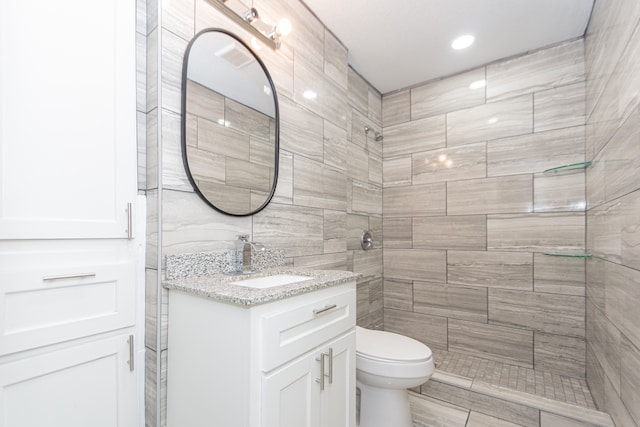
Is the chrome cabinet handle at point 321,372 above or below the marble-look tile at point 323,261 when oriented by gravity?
below

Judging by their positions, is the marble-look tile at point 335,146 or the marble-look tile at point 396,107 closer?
the marble-look tile at point 335,146

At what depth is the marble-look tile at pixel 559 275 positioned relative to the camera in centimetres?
212

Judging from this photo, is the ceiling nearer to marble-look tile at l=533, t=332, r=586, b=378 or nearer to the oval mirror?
the oval mirror

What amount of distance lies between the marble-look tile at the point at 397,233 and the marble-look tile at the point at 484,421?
1267 millimetres

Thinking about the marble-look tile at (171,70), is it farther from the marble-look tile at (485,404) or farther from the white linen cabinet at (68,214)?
the marble-look tile at (485,404)

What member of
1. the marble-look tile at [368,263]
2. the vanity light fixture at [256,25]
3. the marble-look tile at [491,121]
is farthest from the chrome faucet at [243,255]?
the marble-look tile at [491,121]

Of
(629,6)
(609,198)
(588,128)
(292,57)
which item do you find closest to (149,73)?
(292,57)

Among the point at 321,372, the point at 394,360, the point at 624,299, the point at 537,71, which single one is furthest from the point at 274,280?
the point at 537,71

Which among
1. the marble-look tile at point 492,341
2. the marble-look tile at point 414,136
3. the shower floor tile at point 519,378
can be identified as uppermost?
the marble-look tile at point 414,136

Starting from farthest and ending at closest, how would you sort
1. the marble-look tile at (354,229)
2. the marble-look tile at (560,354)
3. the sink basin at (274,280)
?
the marble-look tile at (354,229), the marble-look tile at (560,354), the sink basin at (274,280)

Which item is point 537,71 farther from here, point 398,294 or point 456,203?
point 398,294

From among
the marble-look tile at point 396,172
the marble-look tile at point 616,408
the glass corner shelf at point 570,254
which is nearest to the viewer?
the marble-look tile at point 616,408

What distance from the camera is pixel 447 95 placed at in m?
2.63

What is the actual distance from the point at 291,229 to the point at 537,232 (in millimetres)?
1761
